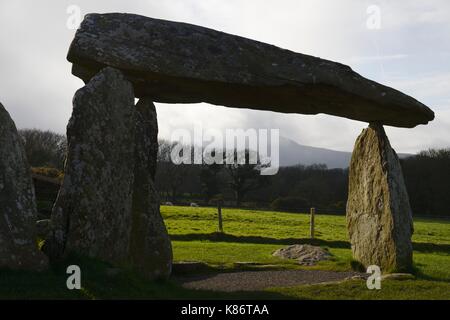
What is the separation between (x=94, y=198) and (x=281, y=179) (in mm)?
55834

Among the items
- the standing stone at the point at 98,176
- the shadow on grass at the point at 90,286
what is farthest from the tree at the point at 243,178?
the shadow on grass at the point at 90,286

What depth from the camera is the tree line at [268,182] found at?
49.7m

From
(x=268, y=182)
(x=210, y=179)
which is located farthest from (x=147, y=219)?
(x=268, y=182)

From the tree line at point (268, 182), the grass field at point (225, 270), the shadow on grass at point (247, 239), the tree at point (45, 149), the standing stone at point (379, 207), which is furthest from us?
the tree line at point (268, 182)

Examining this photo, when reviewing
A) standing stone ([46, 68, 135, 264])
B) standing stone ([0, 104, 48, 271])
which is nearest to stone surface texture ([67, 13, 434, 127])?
standing stone ([46, 68, 135, 264])

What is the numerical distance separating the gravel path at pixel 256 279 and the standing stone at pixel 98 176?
2679 millimetres

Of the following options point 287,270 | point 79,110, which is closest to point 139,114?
point 79,110

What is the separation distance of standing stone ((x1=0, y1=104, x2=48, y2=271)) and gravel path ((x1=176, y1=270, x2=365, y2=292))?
4.00 meters

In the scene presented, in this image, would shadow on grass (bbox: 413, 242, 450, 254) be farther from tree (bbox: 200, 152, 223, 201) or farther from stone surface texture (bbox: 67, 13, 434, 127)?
tree (bbox: 200, 152, 223, 201)

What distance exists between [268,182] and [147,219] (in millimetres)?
47085

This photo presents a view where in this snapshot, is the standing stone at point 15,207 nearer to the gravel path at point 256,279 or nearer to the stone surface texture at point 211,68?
the stone surface texture at point 211,68

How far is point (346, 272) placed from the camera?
14938mm

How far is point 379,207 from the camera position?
1437 centimetres

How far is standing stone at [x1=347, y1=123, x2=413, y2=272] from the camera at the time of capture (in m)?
13.9
